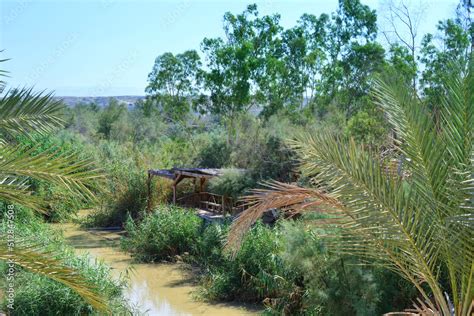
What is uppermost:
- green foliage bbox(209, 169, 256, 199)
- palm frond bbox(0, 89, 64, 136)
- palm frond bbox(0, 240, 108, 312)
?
palm frond bbox(0, 89, 64, 136)

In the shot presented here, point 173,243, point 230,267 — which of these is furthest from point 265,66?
point 230,267

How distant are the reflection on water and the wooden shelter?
2.63 meters

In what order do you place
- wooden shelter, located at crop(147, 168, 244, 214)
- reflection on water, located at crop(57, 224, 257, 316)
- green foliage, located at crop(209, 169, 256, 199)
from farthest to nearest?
wooden shelter, located at crop(147, 168, 244, 214), green foliage, located at crop(209, 169, 256, 199), reflection on water, located at crop(57, 224, 257, 316)

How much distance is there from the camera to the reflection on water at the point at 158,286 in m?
11.2

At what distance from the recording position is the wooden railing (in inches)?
660

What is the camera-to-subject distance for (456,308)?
4453mm

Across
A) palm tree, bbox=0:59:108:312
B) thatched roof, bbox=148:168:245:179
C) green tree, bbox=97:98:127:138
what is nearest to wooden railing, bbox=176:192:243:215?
thatched roof, bbox=148:168:245:179

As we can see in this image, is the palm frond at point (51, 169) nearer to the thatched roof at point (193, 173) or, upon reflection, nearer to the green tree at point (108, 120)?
the thatched roof at point (193, 173)

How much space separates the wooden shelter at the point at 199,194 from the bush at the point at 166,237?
1300mm

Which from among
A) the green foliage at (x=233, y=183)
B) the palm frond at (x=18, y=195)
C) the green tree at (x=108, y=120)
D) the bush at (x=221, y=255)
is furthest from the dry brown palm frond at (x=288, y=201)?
the green tree at (x=108, y=120)

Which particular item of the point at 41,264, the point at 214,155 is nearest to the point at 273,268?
the point at 41,264

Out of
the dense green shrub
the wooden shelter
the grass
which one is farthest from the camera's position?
the dense green shrub

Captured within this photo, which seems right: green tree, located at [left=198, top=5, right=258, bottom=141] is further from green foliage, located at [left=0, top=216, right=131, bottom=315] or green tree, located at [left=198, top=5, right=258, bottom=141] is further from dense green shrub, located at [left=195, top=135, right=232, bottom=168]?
Answer: green foliage, located at [left=0, top=216, right=131, bottom=315]

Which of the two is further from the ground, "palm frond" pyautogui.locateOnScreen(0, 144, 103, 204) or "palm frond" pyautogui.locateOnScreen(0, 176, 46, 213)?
"palm frond" pyautogui.locateOnScreen(0, 144, 103, 204)
